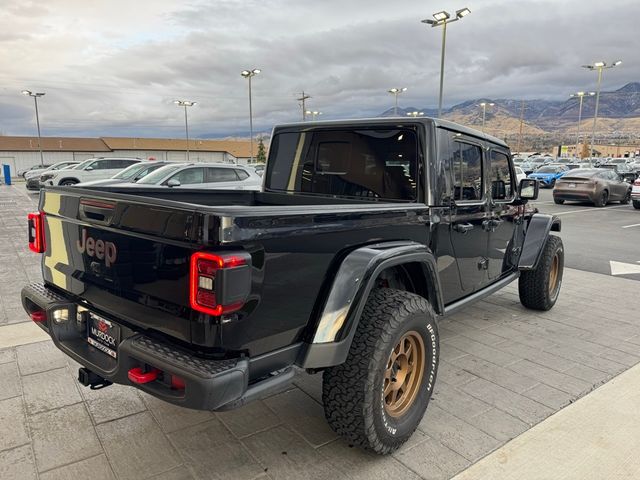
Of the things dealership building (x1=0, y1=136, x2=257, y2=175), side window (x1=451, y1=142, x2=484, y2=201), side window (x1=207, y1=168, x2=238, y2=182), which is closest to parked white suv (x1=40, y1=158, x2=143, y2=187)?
side window (x1=207, y1=168, x2=238, y2=182)

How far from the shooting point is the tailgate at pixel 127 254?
6.35 feet

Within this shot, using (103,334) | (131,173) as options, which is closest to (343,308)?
(103,334)

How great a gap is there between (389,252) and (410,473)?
47.2 inches

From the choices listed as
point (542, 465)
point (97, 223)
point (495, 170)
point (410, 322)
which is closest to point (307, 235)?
point (410, 322)

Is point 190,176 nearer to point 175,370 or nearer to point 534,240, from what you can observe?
point 534,240

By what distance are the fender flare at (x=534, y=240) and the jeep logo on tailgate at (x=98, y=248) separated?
12.9 ft

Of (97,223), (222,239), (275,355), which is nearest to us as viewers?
(222,239)

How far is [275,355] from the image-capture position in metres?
2.11

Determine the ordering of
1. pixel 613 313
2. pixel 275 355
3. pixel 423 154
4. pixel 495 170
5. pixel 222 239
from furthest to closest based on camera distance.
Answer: pixel 613 313
pixel 495 170
pixel 423 154
pixel 275 355
pixel 222 239

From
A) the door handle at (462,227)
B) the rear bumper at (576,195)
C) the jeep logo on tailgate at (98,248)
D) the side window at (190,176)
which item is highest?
the side window at (190,176)

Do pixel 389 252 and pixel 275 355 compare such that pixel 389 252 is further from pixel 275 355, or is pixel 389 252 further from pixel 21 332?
pixel 21 332

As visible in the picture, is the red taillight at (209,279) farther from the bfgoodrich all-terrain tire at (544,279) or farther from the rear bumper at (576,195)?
the rear bumper at (576,195)

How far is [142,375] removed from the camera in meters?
2.03

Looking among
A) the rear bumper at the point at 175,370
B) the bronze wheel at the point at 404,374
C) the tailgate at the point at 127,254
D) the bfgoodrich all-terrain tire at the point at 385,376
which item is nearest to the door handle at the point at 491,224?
the bfgoodrich all-terrain tire at the point at 385,376
